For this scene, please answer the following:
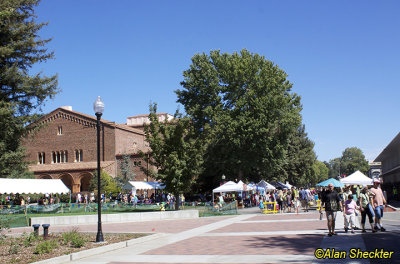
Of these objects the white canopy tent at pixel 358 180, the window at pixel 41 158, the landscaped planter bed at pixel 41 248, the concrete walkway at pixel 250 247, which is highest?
the window at pixel 41 158

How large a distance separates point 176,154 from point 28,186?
13114 millimetres

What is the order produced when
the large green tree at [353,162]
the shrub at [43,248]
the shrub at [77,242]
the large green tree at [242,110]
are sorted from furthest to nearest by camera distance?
the large green tree at [353,162] < the large green tree at [242,110] < the shrub at [77,242] < the shrub at [43,248]

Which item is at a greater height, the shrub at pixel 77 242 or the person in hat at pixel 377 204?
the person in hat at pixel 377 204

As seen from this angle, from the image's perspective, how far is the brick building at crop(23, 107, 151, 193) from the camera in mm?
56531

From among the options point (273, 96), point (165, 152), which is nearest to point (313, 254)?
point (165, 152)

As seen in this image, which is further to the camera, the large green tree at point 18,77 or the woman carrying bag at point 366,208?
the large green tree at point 18,77

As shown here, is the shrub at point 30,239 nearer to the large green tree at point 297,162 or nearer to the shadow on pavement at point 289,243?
the shadow on pavement at point 289,243

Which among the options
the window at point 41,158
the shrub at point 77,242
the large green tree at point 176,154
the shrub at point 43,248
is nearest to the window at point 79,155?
the window at point 41,158

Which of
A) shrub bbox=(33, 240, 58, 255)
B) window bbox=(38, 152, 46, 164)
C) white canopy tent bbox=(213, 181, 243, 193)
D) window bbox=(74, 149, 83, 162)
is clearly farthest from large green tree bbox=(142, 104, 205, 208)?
window bbox=(38, 152, 46, 164)

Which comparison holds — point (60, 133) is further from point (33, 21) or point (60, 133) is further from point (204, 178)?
point (33, 21)

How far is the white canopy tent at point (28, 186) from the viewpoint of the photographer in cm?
2850

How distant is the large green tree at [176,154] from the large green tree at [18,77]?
9.24m

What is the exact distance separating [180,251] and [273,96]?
102ft

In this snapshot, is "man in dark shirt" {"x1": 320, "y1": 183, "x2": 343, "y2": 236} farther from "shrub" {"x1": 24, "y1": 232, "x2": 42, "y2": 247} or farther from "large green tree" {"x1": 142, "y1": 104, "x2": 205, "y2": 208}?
"large green tree" {"x1": 142, "y1": 104, "x2": 205, "y2": 208}
